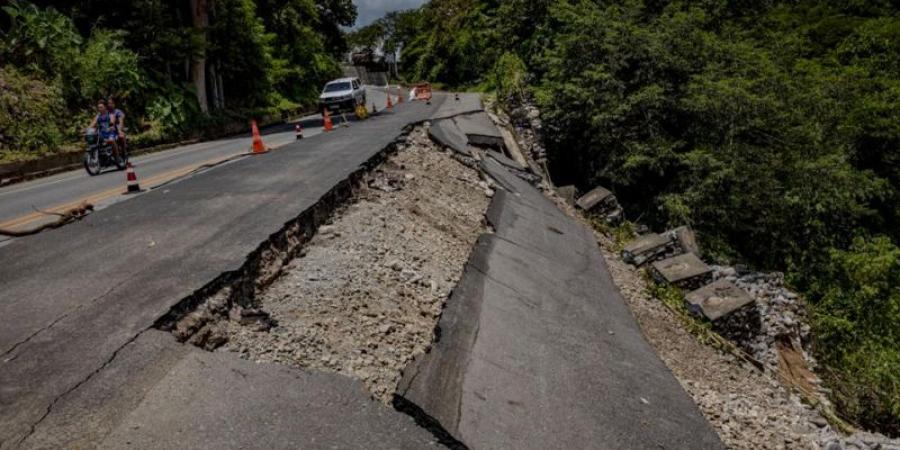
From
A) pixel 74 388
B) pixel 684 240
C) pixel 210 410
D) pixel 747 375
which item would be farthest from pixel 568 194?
pixel 74 388

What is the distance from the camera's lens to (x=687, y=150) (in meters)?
13.8

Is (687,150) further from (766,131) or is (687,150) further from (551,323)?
(551,323)

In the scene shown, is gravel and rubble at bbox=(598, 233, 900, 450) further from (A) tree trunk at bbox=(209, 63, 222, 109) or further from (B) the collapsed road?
(A) tree trunk at bbox=(209, 63, 222, 109)

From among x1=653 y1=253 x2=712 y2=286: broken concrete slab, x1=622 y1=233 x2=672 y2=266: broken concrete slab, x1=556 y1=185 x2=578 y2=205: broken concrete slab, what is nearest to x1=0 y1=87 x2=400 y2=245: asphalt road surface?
x1=556 y1=185 x2=578 y2=205: broken concrete slab

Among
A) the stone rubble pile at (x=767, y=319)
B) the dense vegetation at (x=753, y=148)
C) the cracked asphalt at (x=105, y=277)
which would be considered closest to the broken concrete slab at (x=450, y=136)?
the dense vegetation at (x=753, y=148)

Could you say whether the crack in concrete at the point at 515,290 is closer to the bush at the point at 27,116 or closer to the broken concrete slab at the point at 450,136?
the broken concrete slab at the point at 450,136

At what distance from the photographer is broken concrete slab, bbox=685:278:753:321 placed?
6.90m

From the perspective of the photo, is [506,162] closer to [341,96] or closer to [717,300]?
[717,300]

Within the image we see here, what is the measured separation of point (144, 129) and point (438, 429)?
63.7ft

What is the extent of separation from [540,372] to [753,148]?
1159 cm

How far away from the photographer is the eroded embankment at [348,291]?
11.7 feet

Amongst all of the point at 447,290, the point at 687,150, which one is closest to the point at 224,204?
the point at 447,290

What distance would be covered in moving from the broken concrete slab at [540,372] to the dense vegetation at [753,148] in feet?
14.7

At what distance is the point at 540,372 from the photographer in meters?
3.97
